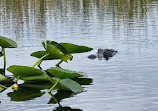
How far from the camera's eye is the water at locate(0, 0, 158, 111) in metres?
13.0

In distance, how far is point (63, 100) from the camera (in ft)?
44.1

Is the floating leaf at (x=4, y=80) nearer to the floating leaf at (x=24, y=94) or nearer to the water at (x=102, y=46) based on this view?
the floating leaf at (x=24, y=94)

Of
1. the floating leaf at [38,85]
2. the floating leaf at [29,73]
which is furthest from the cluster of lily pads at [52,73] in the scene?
the floating leaf at [38,85]

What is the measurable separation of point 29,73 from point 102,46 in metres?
7.64

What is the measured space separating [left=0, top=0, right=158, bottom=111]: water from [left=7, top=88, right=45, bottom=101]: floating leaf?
0.24m

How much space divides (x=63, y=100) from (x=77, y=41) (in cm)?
1044

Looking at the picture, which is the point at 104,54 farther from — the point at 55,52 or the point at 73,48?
the point at 55,52

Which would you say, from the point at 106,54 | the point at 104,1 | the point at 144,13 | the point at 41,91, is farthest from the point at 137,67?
the point at 104,1

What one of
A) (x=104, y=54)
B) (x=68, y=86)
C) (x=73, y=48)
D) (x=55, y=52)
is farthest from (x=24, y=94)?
(x=104, y=54)

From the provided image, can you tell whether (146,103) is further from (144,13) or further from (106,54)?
(144,13)

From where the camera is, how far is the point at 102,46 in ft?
73.9

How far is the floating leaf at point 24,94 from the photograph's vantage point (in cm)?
1374

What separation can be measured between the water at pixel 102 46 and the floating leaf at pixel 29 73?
114cm

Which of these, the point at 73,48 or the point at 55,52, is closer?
the point at 55,52
